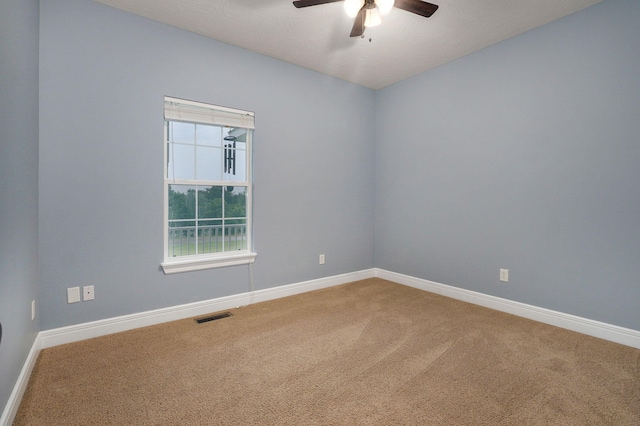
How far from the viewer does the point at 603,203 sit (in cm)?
241

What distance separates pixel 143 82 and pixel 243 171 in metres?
1.19

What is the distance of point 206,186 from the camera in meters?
3.02

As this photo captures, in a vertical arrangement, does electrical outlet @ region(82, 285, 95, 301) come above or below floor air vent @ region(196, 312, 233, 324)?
above

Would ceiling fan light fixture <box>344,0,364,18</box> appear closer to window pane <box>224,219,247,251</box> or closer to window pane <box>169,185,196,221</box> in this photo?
window pane <box>169,185,196,221</box>

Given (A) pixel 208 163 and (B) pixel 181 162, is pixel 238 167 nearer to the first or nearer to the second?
(A) pixel 208 163

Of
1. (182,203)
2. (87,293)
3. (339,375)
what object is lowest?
(339,375)

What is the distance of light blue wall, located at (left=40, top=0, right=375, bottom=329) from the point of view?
89.3 inches

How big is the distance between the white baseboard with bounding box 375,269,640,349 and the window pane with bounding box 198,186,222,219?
8.33ft

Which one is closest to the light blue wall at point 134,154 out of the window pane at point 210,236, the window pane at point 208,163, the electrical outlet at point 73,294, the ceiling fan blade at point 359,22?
the electrical outlet at point 73,294

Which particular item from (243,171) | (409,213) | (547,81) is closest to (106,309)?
(243,171)

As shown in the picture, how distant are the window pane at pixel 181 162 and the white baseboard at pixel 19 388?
1.61 meters

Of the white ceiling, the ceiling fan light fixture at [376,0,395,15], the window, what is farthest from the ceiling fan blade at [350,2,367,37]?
the window

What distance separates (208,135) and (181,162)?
1.30 ft

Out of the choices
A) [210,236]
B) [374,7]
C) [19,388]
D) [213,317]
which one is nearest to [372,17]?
[374,7]
